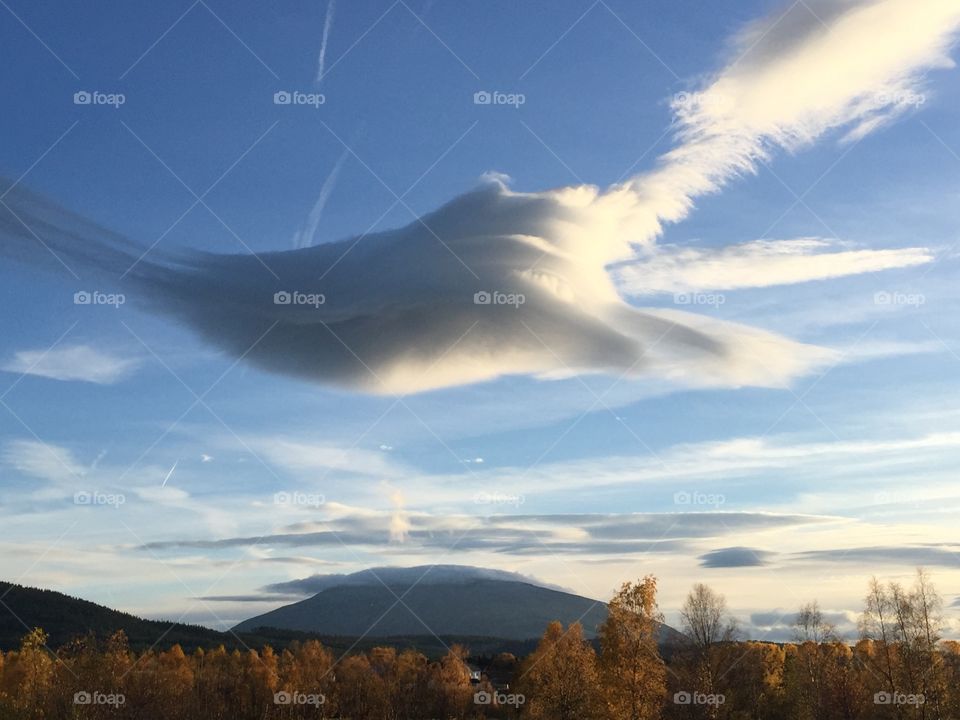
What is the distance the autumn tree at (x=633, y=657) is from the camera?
195 feet

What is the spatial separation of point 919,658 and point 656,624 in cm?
3181

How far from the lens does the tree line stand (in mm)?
61500

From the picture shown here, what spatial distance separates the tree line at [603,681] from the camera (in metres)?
61.5

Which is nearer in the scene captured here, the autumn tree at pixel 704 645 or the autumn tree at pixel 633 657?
the autumn tree at pixel 633 657

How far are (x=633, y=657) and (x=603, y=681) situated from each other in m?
3.08

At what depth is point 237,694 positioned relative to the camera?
13112 cm

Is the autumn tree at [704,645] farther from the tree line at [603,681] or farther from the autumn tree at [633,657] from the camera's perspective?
the autumn tree at [633,657]

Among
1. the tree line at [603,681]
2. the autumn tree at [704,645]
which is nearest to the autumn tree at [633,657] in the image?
the tree line at [603,681]

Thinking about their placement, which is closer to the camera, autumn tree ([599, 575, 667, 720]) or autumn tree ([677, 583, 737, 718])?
autumn tree ([599, 575, 667, 720])

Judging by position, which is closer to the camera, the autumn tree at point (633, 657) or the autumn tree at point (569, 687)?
the autumn tree at point (633, 657)

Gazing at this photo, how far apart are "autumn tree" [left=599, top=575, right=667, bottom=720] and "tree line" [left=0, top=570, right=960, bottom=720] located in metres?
0.08

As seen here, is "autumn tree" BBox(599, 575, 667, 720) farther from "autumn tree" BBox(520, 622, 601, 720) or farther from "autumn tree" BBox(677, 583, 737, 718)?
"autumn tree" BBox(677, 583, 737, 718)

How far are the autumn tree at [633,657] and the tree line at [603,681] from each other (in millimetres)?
83

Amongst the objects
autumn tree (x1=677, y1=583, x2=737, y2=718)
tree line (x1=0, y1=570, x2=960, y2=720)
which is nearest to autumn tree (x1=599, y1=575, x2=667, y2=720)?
tree line (x1=0, y1=570, x2=960, y2=720)
